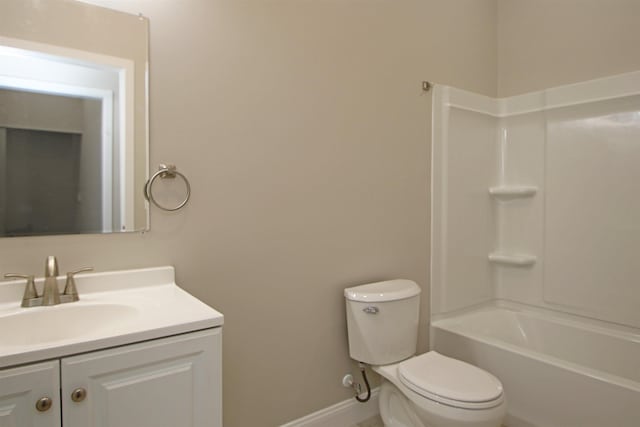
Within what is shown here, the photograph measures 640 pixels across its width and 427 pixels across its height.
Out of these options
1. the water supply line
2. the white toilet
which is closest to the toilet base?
the white toilet

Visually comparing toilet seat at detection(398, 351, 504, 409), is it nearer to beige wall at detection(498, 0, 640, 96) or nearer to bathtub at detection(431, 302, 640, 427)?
bathtub at detection(431, 302, 640, 427)

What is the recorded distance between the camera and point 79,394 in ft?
2.97

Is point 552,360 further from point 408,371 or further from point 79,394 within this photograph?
point 79,394

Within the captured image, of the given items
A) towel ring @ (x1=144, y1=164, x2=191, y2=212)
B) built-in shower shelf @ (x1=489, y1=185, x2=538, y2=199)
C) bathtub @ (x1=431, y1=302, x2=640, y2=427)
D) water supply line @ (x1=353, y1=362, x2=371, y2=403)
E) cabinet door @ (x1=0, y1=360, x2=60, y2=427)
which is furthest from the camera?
built-in shower shelf @ (x1=489, y1=185, x2=538, y2=199)

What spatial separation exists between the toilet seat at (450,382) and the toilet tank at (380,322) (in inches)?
4.7

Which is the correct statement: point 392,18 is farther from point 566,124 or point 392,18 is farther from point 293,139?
point 566,124

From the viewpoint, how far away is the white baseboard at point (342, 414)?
1889 mm

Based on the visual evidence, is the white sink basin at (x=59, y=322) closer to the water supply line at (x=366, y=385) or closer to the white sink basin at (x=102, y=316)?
Answer: the white sink basin at (x=102, y=316)

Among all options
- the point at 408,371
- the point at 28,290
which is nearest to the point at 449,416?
the point at 408,371

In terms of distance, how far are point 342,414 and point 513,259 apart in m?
1.52

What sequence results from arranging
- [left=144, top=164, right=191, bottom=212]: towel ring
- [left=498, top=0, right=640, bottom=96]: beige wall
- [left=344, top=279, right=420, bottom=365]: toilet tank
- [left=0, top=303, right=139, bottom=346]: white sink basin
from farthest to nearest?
[left=498, top=0, right=640, bottom=96]: beige wall < [left=344, top=279, right=420, bottom=365]: toilet tank < [left=144, top=164, right=191, bottom=212]: towel ring < [left=0, top=303, right=139, bottom=346]: white sink basin

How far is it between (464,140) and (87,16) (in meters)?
2.13

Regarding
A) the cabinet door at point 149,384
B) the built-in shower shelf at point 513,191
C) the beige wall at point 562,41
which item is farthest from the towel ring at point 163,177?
the beige wall at point 562,41

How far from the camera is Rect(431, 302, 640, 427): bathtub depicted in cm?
166
